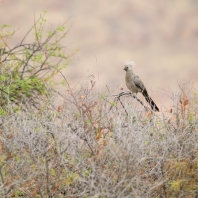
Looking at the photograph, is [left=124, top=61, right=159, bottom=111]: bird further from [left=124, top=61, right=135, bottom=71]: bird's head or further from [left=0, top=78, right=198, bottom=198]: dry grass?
[left=0, top=78, right=198, bottom=198]: dry grass

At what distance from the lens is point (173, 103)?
919 cm

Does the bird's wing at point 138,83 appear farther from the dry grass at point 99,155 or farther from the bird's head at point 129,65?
the dry grass at point 99,155

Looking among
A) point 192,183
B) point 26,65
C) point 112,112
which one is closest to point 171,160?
point 192,183

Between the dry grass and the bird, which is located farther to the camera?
the bird

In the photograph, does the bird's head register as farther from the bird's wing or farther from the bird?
the bird's wing

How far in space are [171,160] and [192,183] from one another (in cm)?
46

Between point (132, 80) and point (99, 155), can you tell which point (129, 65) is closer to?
point (132, 80)

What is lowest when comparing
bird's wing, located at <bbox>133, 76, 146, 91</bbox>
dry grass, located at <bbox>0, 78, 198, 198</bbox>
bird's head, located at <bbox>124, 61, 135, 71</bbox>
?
dry grass, located at <bbox>0, 78, 198, 198</bbox>

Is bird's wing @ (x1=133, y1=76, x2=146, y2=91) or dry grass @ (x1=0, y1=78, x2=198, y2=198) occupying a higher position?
→ bird's wing @ (x1=133, y1=76, x2=146, y2=91)

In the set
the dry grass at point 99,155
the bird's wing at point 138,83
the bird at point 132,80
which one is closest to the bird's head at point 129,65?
the bird at point 132,80

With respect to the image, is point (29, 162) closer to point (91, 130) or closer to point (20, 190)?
point (20, 190)

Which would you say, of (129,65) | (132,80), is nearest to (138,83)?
(132,80)

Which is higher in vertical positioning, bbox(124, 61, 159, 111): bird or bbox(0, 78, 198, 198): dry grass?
bbox(124, 61, 159, 111): bird

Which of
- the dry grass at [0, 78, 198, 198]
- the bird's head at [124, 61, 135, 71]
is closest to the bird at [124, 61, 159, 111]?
the bird's head at [124, 61, 135, 71]
